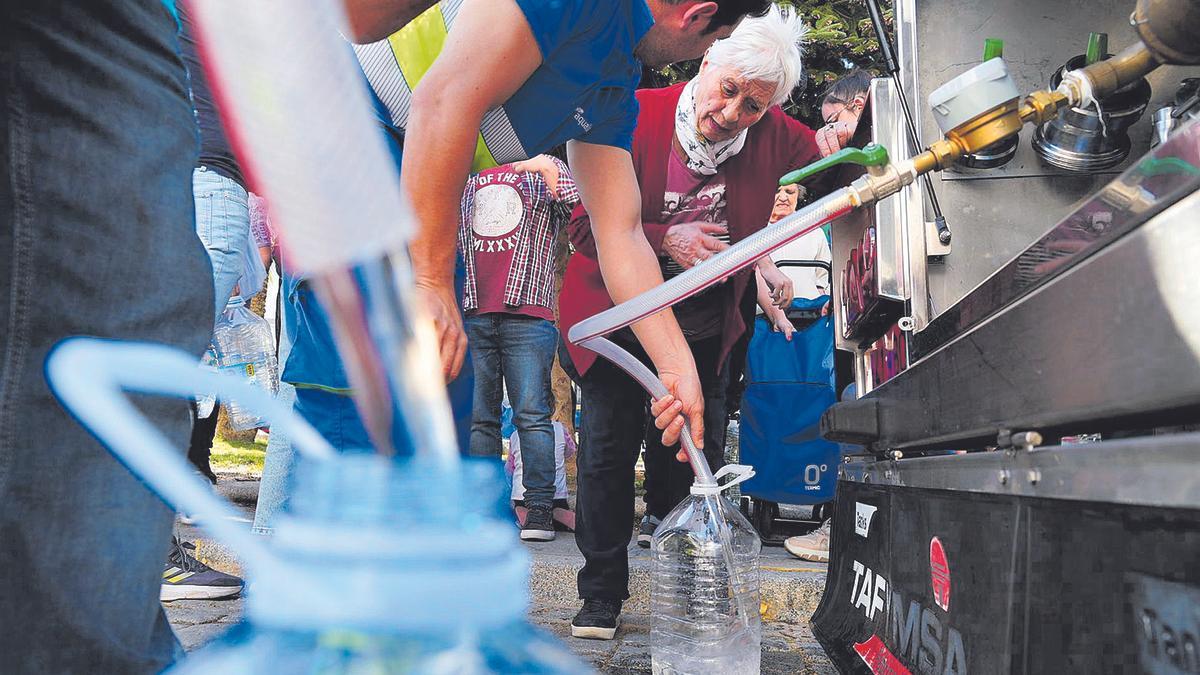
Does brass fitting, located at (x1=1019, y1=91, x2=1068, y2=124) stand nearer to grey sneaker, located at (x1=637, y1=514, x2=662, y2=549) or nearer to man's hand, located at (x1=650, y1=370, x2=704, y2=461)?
man's hand, located at (x1=650, y1=370, x2=704, y2=461)

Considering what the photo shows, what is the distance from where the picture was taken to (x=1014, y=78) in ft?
7.51

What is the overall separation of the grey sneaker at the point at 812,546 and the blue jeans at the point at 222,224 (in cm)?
273

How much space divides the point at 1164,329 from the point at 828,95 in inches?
147

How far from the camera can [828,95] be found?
434cm

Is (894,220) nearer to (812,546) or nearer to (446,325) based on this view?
(446,325)

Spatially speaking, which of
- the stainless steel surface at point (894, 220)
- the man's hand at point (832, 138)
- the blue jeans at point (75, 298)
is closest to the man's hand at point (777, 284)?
the man's hand at point (832, 138)

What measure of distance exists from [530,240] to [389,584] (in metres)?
3.62

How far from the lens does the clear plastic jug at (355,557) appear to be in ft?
1.25

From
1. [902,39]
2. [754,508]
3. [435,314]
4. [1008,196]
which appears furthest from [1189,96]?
[754,508]

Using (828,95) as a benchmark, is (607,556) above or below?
below

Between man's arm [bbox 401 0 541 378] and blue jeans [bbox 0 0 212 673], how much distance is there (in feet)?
1.58

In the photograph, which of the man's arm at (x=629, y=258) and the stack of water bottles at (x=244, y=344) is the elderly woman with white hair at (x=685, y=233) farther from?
the stack of water bottles at (x=244, y=344)

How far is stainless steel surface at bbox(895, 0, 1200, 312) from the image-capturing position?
2141 mm

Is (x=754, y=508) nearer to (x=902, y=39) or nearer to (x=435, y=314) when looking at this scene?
(x=902, y=39)
